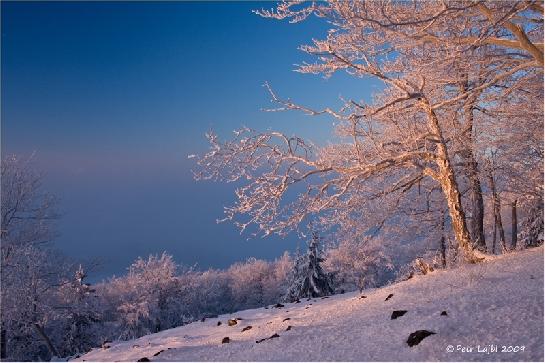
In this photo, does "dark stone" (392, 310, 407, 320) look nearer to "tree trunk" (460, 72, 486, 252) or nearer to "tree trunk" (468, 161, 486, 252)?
"tree trunk" (460, 72, 486, 252)

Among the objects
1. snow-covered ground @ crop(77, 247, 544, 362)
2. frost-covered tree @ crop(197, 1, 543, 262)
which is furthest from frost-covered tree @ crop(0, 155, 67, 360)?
frost-covered tree @ crop(197, 1, 543, 262)

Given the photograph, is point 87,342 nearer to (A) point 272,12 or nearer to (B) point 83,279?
(B) point 83,279

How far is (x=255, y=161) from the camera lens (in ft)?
28.2

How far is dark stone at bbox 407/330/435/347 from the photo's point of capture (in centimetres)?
525

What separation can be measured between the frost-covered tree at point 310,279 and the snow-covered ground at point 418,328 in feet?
61.9

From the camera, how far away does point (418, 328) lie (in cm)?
563

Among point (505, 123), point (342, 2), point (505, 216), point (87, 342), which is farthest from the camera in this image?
point (87, 342)

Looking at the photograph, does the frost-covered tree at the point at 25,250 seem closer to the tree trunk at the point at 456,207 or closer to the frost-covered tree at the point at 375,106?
the frost-covered tree at the point at 375,106

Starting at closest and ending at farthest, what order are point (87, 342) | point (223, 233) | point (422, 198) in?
point (422, 198) → point (87, 342) → point (223, 233)

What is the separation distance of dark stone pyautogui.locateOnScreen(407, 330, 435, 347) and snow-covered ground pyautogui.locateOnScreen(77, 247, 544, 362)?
0.08 m

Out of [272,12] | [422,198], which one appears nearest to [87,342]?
[422,198]

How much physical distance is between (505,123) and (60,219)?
17.5 metres

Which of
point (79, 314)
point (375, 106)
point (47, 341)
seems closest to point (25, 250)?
point (47, 341)

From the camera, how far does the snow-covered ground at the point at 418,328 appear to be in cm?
498
